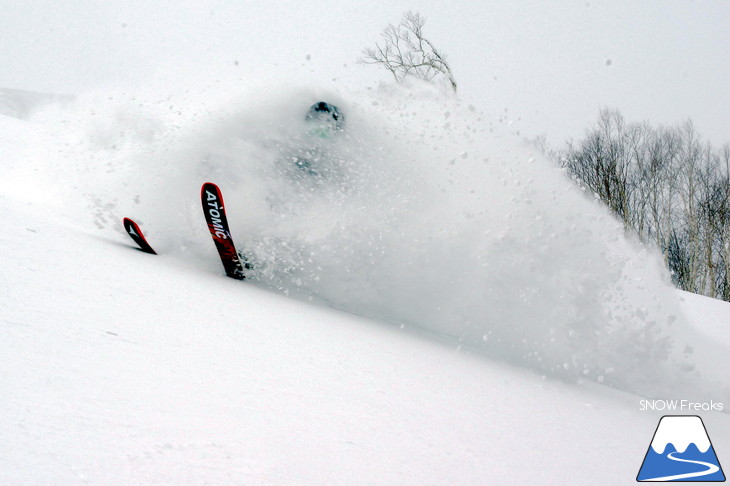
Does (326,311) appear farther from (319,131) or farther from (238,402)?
(238,402)

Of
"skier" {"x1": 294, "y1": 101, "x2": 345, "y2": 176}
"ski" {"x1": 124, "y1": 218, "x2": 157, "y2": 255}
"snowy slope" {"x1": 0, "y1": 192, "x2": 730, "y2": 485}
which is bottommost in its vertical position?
"snowy slope" {"x1": 0, "y1": 192, "x2": 730, "y2": 485}

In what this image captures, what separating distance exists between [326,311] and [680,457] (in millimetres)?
2166

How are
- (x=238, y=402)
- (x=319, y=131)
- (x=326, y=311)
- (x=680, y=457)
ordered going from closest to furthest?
(x=238, y=402)
(x=680, y=457)
(x=326, y=311)
(x=319, y=131)

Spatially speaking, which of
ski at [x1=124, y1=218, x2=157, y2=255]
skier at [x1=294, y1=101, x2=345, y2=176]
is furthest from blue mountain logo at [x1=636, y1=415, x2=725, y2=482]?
ski at [x1=124, y1=218, x2=157, y2=255]

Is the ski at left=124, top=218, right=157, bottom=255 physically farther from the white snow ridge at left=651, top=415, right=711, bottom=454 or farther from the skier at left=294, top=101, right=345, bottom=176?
the white snow ridge at left=651, top=415, right=711, bottom=454

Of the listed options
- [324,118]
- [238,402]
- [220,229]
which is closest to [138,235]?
[220,229]

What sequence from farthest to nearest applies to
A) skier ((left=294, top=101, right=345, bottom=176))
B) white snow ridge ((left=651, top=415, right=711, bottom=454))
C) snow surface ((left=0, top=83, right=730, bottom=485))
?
skier ((left=294, top=101, right=345, bottom=176)), white snow ridge ((left=651, top=415, right=711, bottom=454)), snow surface ((left=0, top=83, right=730, bottom=485))

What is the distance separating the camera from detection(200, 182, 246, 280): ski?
3656 mm

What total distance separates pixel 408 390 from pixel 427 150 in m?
2.79

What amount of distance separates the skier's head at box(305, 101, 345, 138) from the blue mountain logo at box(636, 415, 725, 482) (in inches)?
121

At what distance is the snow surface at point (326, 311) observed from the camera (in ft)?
3.67

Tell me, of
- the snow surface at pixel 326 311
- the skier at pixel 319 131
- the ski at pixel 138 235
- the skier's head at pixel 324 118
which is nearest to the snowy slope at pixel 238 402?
the snow surface at pixel 326 311

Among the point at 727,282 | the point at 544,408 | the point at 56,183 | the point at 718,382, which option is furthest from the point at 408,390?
the point at 727,282

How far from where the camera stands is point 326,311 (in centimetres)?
345
